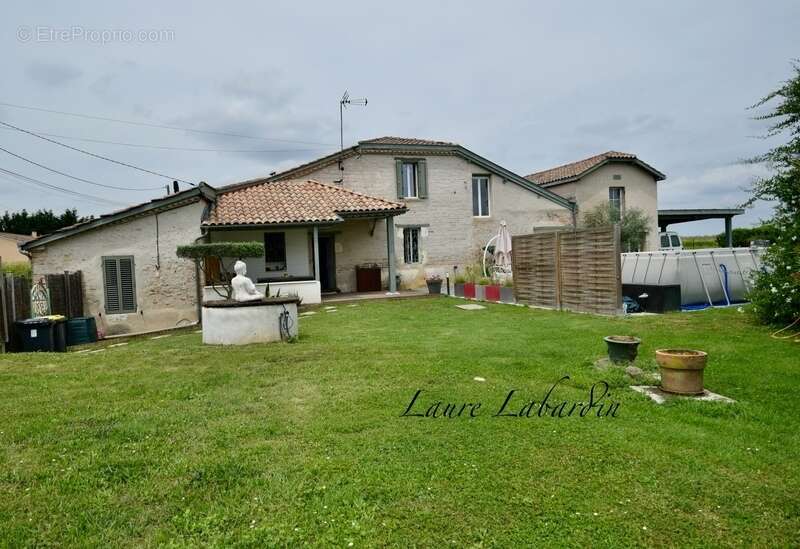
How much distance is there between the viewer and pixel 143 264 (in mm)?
14484

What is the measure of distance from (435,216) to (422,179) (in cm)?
168

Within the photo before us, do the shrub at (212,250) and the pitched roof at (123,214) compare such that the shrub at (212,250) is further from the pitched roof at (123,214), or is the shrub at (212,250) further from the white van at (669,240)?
the white van at (669,240)

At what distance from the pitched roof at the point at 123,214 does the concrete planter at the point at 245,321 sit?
7.16 metres

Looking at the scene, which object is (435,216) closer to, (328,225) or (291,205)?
(328,225)

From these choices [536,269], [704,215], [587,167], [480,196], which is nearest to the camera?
[536,269]

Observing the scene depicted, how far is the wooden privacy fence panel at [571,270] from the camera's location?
11250mm

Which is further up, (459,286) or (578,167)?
(578,167)

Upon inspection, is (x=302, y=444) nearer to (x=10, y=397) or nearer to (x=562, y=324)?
(x=10, y=397)

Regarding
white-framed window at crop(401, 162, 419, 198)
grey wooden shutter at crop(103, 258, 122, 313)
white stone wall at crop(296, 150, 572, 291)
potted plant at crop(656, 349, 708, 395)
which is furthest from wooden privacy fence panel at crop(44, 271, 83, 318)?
potted plant at crop(656, 349, 708, 395)

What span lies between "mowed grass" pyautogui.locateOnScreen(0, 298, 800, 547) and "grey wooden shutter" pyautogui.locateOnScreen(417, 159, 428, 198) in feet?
49.9

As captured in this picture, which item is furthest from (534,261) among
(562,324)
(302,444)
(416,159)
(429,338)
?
(302,444)

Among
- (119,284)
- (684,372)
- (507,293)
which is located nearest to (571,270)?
(507,293)

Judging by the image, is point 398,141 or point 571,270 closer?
point 571,270

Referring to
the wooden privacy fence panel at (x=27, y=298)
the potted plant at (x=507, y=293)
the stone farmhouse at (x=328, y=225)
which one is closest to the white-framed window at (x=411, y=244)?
the stone farmhouse at (x=328, y=225)
